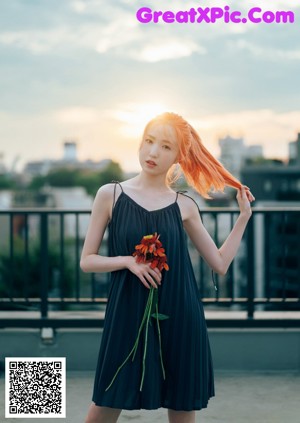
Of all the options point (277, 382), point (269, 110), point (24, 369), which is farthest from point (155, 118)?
point (269, 110)

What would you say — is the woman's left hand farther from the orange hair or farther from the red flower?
the red flower

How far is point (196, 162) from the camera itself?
3.34 metres

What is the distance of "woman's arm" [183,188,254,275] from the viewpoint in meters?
3.30

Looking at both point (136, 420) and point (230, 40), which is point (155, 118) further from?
point (230, 40)

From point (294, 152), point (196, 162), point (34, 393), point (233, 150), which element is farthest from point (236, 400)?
point (233, 150)

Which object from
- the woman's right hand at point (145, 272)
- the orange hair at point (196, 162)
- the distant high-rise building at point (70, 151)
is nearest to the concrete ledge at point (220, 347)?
the orange hair at point (196, 162)

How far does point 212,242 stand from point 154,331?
0.47m

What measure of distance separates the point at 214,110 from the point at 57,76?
30957 mm

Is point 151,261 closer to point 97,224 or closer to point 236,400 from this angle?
point 97,224

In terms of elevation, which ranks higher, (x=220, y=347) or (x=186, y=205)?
(x=186, y=205)

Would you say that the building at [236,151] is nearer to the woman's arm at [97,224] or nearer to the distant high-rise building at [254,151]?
the distant high-rise building at [254,151]

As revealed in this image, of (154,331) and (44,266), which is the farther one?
(44,266)

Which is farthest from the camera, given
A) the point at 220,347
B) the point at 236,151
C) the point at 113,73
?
the point at 236,151

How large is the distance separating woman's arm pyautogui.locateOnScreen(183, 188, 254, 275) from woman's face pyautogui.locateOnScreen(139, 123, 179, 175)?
20 cm
